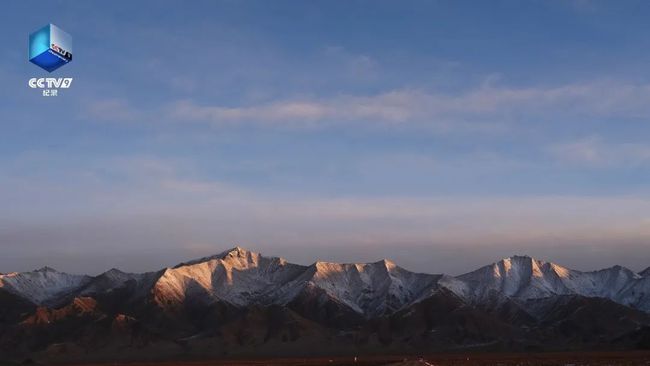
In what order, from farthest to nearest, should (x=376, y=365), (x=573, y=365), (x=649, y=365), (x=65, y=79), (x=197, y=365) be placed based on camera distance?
(x=197, y=365), (x=376, y=365), (x=573, y=365), (x=649, y=365), (x=65, y=79)

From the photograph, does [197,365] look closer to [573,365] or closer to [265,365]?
[265,365]

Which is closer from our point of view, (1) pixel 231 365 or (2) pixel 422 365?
(2) pixel 422 365

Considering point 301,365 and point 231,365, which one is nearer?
point 301,365

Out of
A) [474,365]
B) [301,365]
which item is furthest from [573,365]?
[301,365]

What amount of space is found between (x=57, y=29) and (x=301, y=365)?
116521mm

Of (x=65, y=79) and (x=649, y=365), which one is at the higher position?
(x=65, y=79)

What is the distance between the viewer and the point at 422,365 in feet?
325

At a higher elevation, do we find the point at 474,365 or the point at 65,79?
the point at 65,79

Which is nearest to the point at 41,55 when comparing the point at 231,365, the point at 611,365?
the point at 611,365

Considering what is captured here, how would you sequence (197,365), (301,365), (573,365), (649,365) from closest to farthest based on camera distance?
1. (649,365)
2. (573,365)
3. (301,365)
4. (197,365)

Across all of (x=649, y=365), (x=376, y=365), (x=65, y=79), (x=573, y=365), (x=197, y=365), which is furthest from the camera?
(x=197, y=365)

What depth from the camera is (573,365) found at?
442ft

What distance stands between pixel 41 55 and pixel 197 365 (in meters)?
141

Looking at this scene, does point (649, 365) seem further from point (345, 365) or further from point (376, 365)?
point (345, 365)
